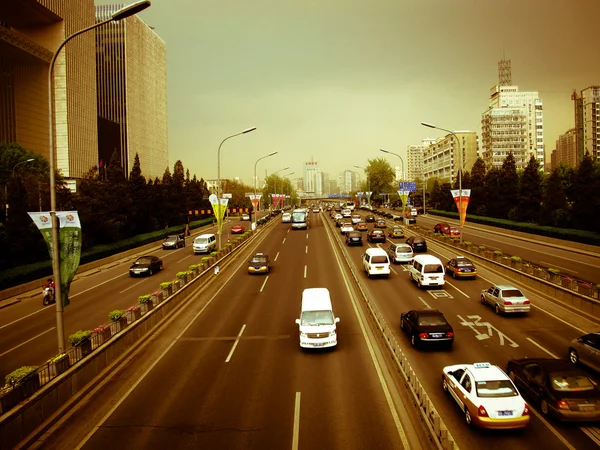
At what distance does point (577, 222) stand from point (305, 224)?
120ft

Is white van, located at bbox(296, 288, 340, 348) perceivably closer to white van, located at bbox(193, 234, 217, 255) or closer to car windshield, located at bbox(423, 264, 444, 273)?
car windshield, located at bbox(423, 264, 444, 273)

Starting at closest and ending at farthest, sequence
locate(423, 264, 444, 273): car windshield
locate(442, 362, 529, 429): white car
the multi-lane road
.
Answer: locate(442, 362, 529, 429): white car
the multi-lane road
locate(423, 264, 444, 273): car windshield

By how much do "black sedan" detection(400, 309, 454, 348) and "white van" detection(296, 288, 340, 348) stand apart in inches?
126

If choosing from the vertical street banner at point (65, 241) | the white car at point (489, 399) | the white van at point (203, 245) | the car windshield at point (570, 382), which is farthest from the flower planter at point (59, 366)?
the white van at point (203, 245)

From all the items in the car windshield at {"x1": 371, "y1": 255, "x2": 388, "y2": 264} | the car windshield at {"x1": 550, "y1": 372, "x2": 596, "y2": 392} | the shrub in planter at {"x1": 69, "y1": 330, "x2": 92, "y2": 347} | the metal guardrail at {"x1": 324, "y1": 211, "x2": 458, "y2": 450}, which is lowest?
the metal guardrail at {"x1": 324, "y1": 211, "x2": 458, "y2": 450}

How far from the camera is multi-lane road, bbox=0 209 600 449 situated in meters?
10.8

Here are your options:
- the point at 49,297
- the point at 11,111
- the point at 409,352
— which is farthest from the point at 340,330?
the point at 11,111

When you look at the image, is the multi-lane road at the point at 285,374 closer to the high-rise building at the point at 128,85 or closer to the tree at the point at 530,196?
the tree at the point at 530,196

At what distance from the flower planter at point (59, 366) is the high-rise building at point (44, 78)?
238 feet

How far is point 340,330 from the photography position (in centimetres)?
1992

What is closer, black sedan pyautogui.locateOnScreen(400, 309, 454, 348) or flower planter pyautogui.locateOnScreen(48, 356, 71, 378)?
flower planter pyautogui.locateOnScreen(48, 356, 71, 378)

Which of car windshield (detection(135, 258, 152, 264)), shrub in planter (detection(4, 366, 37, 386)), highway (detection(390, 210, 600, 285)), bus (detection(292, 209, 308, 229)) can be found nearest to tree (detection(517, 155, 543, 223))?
highway (detection(390, 210, 600, 285))

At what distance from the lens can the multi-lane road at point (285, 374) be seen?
10836 millimetres

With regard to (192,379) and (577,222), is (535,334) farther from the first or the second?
(577,222)
